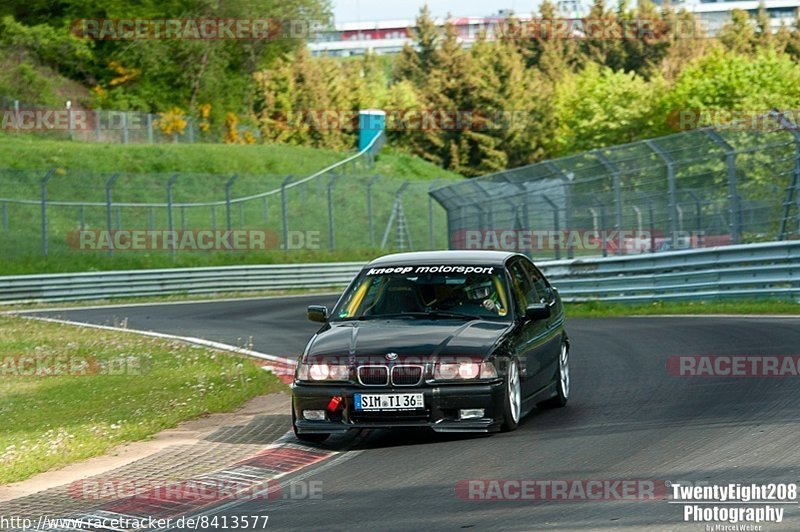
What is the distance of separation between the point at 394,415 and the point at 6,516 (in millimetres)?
2936

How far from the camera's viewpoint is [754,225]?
2231 cm

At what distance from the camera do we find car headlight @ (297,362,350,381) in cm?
980

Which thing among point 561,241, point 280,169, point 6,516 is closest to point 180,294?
point 561,241

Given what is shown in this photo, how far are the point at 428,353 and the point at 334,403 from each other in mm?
797

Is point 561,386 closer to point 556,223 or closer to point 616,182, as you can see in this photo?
point 616,182

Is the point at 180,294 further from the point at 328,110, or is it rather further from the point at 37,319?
the point at 328,110

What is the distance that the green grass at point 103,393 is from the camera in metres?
10.5

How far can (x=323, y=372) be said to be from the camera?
9.88 meters

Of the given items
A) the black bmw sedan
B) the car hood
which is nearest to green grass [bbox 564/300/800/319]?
the black bmw sedan

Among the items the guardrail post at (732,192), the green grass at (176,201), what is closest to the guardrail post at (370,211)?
the green grass at (176,201)

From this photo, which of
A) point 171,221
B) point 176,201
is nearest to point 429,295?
point 171,221

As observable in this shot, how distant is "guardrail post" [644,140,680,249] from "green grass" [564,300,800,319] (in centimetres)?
137

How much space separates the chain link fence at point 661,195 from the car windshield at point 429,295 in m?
11.0

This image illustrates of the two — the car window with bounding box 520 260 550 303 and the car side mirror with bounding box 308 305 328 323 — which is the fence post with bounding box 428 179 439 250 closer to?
the car window with bounding box 520 260 550 303
